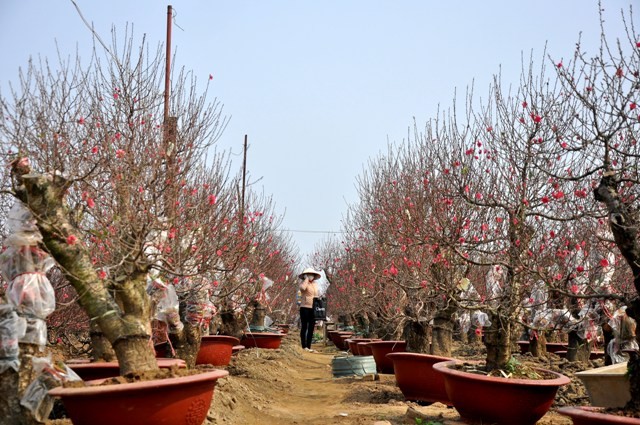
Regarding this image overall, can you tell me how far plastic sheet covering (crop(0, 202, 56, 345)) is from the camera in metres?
4.02

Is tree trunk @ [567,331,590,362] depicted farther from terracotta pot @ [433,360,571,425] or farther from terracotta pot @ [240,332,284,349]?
terracotta pot @ [240,332,284,349]

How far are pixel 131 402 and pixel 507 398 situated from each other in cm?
314

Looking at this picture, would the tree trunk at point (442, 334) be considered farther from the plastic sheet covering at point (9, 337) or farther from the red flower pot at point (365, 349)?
the plastic sheet covering at point (9, 337)

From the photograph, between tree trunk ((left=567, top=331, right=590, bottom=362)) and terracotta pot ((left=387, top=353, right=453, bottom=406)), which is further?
tree trunk ((left=567, top=331, right=590, bottom=362))

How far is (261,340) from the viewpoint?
14.8 m

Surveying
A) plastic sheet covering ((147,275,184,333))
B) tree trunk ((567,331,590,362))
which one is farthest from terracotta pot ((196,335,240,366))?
tree trunk ((567,331,590,362))

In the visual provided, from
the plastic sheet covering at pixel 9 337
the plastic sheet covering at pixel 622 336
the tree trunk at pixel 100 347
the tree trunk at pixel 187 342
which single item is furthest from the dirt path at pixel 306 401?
the plastic sheet covering at pixel 622 336

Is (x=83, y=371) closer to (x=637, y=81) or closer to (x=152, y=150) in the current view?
(x=152, y=150)

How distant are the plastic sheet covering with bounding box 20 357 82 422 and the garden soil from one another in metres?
0.24

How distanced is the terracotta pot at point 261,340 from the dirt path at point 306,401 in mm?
2134

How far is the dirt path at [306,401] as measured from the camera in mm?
6069

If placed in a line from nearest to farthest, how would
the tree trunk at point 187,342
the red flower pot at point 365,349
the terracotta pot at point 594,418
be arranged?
the terracotta pot at point 594,418 → the tree trunk at point 187,342 → the red flower pot at point 365,349

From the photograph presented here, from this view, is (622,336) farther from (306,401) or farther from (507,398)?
(306,401)

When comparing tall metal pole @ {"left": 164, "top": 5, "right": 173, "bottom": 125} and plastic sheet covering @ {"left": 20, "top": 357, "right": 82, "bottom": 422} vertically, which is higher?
tall metal pole @ {"left": 164, "top": 5, "right": 173, "bottom": 125}
